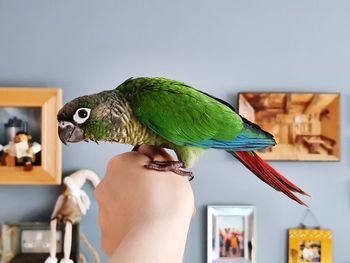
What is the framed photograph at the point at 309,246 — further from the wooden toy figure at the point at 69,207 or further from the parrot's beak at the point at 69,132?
the parrot's beak at the point at 69,132

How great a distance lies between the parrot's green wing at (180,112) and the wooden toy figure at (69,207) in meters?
1.52

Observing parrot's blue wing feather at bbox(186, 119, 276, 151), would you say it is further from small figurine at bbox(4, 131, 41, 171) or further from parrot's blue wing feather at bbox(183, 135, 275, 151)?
small figurine at bbox(4, 131, 41, 171)

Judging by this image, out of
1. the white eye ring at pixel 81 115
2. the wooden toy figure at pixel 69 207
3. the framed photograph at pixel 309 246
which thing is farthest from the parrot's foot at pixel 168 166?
the framed photograph at pixel 309 246

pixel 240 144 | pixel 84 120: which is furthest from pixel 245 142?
pixel 84 120

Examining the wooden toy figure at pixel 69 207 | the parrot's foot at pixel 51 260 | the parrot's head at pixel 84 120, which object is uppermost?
the parrot's head at pixel 84 120

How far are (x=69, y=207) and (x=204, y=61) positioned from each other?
81 centimetres

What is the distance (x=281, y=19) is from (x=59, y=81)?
3.18ft

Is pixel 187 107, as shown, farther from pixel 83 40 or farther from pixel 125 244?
pixel 83 40

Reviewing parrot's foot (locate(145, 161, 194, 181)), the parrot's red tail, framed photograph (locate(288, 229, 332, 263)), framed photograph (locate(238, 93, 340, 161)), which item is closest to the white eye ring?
parrot's foot (locate(145, 161, 194, 181))

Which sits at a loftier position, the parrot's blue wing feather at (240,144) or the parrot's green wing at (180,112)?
the parrot's green wing at (180,112)

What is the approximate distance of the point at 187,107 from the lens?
0.75 metres

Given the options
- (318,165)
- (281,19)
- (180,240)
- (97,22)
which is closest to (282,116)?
(318,165)

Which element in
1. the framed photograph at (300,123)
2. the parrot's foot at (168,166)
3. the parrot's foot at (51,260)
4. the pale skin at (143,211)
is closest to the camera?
the pale skin at (143,211)

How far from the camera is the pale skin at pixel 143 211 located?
0.50 meters
